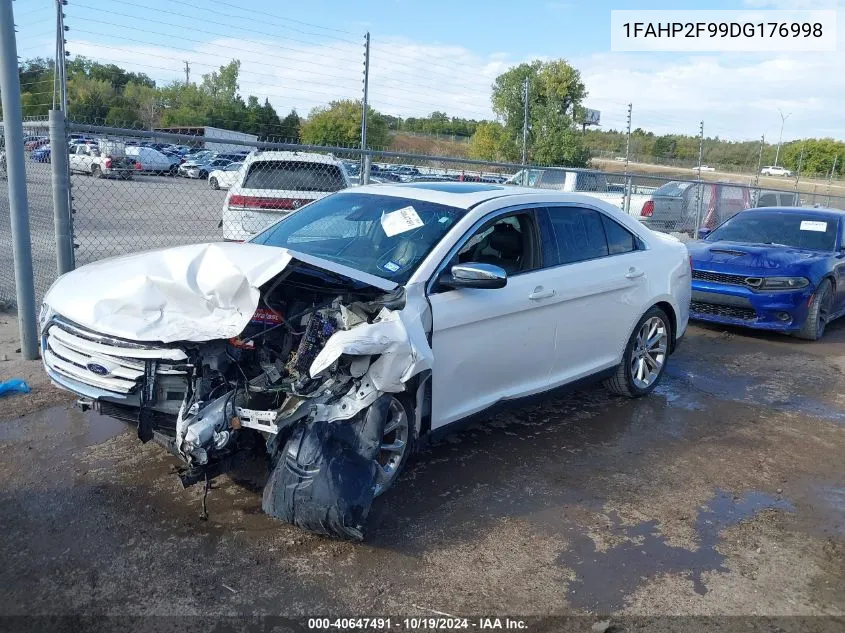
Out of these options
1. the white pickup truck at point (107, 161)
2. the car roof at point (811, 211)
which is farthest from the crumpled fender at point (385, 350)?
the car roof at point (811, 211)

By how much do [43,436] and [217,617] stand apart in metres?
2.39

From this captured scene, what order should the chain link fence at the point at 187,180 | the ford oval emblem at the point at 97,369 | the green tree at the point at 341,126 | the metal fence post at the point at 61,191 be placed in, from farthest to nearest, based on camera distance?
the green tree at the point at 341,126, the chain link fence at the point at 187,180, the metal fence post at the point at 61,191, the ford oval emblem at the point at 97,369

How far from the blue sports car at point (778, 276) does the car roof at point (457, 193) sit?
3787 mm

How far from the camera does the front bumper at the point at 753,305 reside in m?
8.17

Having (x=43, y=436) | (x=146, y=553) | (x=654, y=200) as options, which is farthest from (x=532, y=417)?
(x=654, y=200)

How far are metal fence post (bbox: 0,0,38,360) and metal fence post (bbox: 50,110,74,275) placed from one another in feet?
A: 0.74

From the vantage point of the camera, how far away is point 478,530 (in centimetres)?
375

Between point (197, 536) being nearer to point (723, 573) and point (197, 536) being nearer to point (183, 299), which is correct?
point (183, 299)

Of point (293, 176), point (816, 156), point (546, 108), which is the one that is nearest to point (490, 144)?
point (546, 108)

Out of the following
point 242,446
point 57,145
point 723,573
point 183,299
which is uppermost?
point 57,145

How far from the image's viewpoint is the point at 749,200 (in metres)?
→ 16.2

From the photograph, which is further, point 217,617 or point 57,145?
point 57,145

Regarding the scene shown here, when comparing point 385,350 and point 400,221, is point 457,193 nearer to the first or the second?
point 400,221

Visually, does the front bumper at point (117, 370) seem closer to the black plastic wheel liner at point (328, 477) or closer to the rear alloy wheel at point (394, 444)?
the black plastic wheel liner at point (328, 477)
